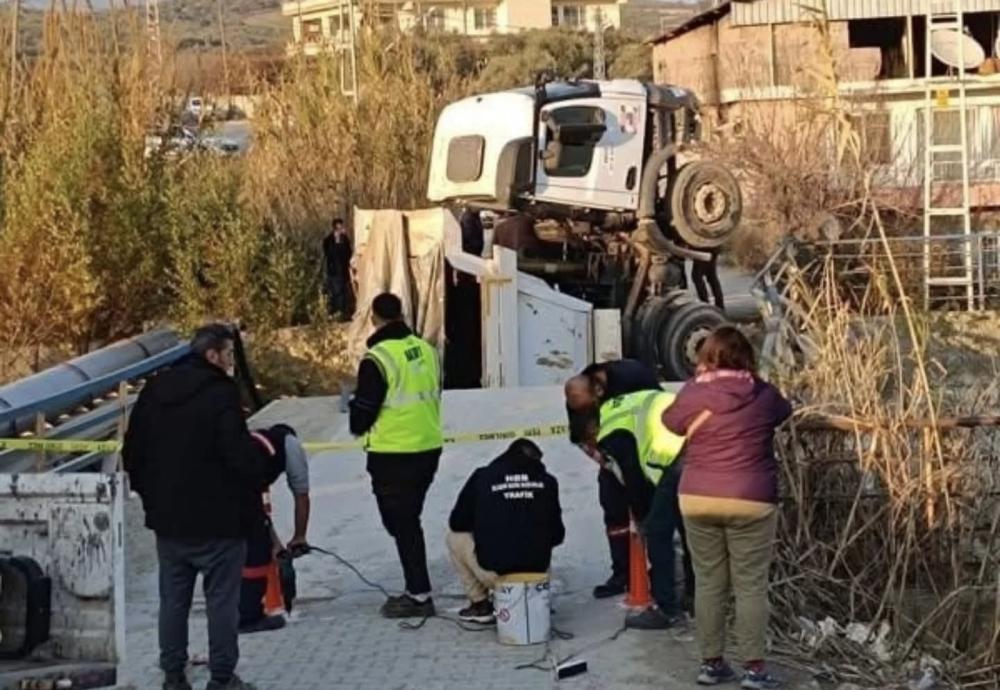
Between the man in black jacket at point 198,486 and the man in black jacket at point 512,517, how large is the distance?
1352 millimetres

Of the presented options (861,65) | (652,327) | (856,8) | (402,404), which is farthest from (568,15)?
(402,404)

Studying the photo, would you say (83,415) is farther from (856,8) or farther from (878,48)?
(878,48)

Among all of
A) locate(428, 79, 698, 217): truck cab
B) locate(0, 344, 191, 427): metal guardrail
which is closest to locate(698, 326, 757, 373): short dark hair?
locate(0, 344, 191, 427): metal guardrail

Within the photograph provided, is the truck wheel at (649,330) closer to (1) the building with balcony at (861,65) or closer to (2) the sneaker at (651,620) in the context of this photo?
(2) the sneaker at (651,620)

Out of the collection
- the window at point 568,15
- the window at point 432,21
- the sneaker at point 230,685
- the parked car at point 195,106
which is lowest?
the sneaker at point 230,685

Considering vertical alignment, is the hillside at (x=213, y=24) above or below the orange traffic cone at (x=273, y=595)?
above

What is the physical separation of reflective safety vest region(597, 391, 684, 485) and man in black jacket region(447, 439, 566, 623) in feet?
1.35

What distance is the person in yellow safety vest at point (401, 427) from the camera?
812cm

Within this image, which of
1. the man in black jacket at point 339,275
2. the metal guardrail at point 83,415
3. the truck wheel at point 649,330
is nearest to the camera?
the metal guardrail at point 83,415

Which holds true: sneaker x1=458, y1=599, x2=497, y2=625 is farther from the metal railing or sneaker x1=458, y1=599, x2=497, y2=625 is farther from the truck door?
the metal railing

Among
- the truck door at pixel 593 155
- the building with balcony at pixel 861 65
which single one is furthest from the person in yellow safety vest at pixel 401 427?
the building with balcony at pixel 861 65

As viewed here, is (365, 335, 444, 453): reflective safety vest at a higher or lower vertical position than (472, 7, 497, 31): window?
lower

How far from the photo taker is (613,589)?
28.1 feet

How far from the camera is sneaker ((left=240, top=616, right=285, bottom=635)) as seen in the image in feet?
26.9
